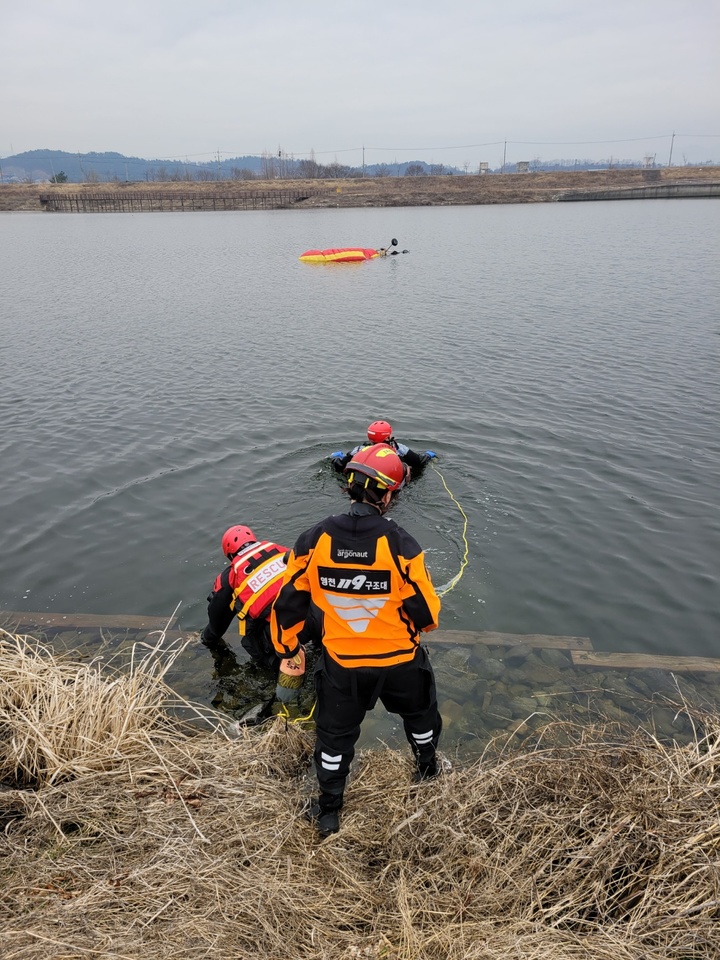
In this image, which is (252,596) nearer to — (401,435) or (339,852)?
(339,852)

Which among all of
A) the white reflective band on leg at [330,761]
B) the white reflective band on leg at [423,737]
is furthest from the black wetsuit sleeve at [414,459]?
the white reflective band on leg at [330,761]

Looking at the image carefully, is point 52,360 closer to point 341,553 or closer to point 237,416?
point 237,416

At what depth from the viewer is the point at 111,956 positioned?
2984 mm

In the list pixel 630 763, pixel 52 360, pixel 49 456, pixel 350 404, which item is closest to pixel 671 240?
pixel 350 404

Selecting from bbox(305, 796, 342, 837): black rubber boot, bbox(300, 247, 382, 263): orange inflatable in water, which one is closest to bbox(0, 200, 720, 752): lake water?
bbox(305, 796, 342, 837): black rubber boot

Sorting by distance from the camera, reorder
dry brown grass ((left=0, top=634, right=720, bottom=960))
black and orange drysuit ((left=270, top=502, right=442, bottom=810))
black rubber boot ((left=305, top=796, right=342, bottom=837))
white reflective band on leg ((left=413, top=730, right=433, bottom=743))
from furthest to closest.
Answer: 1. white reflective band on leg ((left=413, top=730, right=433, bottom=743))
2. black rubber boot ((left=305, top=796, right=342, bottom=837))
3. black and orange drysuit ((left=270, top=502, right=442, bottom=810))
4. dry brown grass ((left=0, top=634, right=720, bottom=960))

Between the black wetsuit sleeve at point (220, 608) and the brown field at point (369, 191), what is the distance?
348 feet

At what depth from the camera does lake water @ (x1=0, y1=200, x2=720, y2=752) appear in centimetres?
831

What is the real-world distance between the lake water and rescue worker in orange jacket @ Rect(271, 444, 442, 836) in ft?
9.59

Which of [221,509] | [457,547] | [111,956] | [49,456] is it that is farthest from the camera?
[49,456]

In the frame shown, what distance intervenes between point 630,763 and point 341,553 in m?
2.34

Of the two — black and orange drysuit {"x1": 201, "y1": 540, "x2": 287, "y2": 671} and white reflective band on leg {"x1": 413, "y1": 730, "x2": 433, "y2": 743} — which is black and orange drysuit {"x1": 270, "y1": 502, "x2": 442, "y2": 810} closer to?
white reflective band on leg {"x1": 413, "y1": 730, "x2": 433, "y2": 743}

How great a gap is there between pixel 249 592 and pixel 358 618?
2.43 m

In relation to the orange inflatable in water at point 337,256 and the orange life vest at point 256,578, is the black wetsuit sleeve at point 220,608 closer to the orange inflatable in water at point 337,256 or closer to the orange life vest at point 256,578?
the orange life vest at point 256,578
